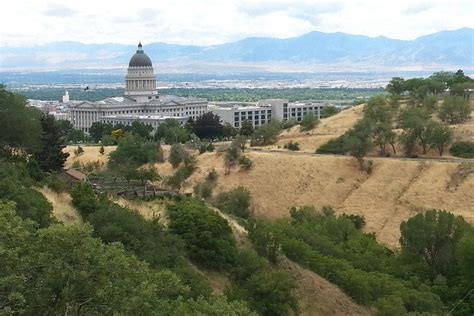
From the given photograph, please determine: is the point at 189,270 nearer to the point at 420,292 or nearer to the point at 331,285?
the point at 331,285

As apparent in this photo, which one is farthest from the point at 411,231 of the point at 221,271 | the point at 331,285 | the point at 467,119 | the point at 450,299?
the point at 467,119

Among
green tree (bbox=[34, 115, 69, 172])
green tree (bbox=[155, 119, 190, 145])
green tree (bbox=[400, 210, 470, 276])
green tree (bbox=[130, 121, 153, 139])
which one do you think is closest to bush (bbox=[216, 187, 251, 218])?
green tree (bbox=[34, 115, 69, 172])

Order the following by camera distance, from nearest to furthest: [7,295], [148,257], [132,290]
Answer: [7,295] → [132,290] → [148,257]

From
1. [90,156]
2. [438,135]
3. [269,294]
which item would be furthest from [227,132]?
[269,294]

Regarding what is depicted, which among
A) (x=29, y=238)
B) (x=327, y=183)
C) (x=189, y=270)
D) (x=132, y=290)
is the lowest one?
(x=327, y=183)

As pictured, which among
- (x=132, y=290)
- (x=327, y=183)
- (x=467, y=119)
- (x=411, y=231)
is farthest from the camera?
(x=467, y=119)

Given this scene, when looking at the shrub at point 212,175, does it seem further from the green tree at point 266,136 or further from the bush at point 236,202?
the green tree at point 266,136
